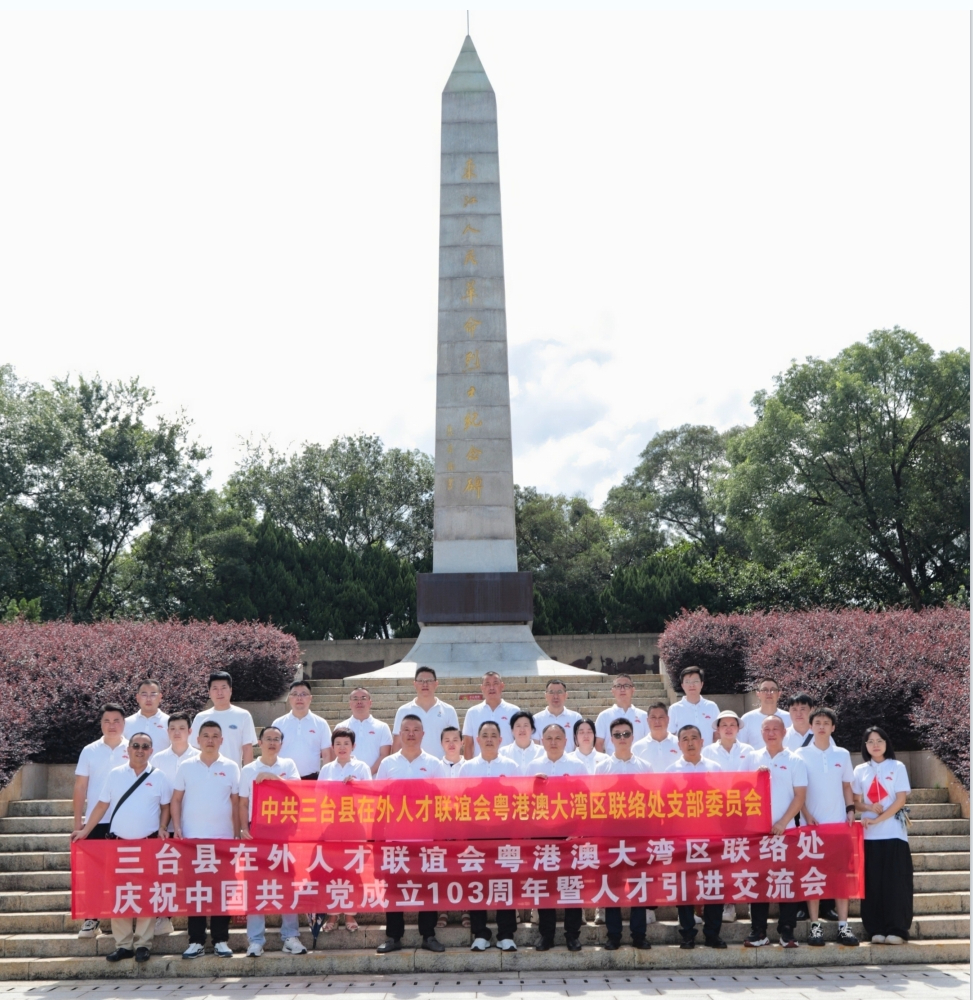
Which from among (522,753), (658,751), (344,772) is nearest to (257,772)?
(344,772)

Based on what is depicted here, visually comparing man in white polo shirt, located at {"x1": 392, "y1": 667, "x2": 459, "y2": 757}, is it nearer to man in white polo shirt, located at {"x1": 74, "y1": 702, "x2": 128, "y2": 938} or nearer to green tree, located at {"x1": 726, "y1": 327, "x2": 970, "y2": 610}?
man in white polo shirt, located at {"x1": 74, "y1": 702, "x2": 128, "y2": 938}

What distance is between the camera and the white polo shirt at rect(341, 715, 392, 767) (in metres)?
7.93

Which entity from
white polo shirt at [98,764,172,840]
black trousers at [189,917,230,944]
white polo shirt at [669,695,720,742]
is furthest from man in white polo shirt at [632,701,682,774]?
white polo shirt at [98,764,172,840]

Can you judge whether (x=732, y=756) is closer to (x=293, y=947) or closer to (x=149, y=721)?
(x=293, y=947)

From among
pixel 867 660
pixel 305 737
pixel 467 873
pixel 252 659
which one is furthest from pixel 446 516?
pixel 467 873

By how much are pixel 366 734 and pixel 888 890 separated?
11.2ft

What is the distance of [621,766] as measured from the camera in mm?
7277

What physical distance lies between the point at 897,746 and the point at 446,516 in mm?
7134

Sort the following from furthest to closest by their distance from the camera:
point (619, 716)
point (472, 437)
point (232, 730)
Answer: point (472, 437) < point (619, 716) < point (232, 730)

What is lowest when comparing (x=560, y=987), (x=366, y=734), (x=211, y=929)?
(x=560, y=987)

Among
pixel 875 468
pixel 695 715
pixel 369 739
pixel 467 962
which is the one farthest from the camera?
pixel 875 468

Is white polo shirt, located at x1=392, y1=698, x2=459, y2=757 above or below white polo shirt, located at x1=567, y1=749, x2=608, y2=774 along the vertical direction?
above

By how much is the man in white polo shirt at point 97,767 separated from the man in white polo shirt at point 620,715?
315cm

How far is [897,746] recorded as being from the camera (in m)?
10.1
